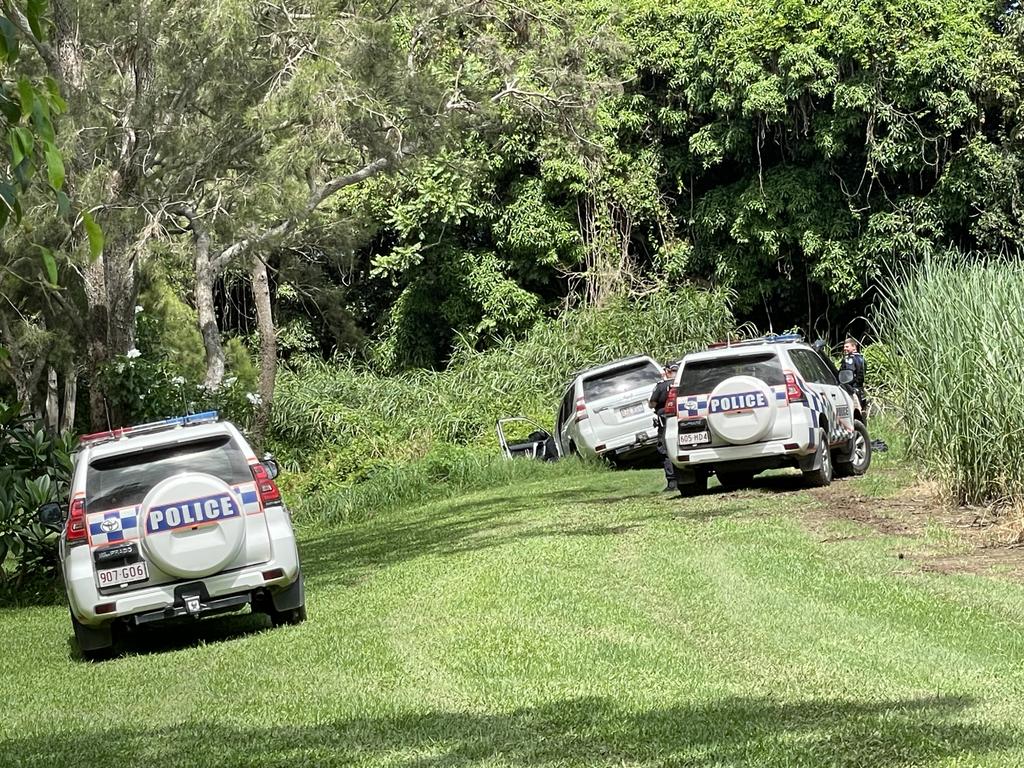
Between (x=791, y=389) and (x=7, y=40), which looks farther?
(x=791, y=389)

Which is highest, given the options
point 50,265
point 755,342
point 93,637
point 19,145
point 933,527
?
point 19,145

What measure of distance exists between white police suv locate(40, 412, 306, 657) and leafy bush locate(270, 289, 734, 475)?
60.7 feet

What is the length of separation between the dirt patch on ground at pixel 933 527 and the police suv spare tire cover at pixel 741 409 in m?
0.97

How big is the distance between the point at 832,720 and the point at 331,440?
25.5 metres

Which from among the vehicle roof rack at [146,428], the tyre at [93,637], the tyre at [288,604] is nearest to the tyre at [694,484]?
the tyre at [288,604]

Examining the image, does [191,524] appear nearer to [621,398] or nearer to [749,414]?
[749,414]

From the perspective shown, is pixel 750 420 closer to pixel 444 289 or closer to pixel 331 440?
pixel 331 440

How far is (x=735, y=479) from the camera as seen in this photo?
19.8 m

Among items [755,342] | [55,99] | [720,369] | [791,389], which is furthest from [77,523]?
[755,342]

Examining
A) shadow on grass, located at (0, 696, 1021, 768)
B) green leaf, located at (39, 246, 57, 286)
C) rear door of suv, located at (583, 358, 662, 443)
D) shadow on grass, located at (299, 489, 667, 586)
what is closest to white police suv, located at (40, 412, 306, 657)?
shadow on grass, located at (0, 696, 1021, 768)

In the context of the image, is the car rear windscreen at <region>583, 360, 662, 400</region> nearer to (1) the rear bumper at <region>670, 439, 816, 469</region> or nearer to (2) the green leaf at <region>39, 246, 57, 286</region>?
(1) the rear bumper at <region>670, 439, 816, 469</region>

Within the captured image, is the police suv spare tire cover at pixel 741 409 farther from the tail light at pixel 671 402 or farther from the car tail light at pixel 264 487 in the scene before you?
the car tail light at pixel 264 487

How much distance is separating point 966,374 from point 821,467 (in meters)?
3.71

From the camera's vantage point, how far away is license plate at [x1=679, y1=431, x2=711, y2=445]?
58.1 feet
